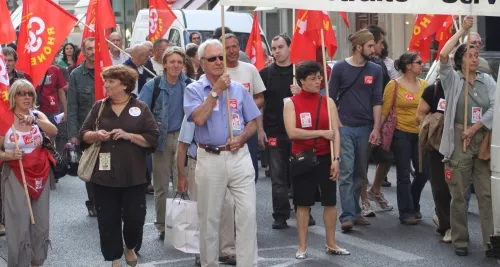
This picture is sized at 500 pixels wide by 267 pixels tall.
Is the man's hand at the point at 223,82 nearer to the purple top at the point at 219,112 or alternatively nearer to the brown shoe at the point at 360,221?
the purple top at the point at 219,112

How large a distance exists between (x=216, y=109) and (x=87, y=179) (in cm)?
118

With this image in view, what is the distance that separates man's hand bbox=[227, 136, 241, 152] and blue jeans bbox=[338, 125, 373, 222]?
8.93ft

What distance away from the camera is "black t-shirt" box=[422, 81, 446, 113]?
9.97 m

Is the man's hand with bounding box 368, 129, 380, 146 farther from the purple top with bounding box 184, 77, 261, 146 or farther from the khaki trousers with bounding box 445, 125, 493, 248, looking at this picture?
the purple top with bounding box 184, 77, 261, 146

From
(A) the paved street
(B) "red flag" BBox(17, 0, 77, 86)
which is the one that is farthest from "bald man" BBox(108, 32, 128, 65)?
(B) "red flag" BBox(17, 0, 77, 86)

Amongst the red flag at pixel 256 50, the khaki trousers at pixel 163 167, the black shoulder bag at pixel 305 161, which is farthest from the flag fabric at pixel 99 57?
the red flag at pixel 256 50

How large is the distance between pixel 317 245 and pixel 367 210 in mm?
1748

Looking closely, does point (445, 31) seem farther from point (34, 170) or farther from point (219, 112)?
point (34, 170)

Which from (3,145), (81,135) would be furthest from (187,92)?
(3,145)

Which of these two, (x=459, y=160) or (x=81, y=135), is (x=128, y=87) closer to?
(x=81, y=135)

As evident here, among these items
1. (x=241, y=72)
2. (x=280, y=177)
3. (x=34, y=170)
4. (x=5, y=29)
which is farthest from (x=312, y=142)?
(x=5, y=29)

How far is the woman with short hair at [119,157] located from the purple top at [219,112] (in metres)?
0.46

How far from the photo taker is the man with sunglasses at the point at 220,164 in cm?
828

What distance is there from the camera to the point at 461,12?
343 inches
